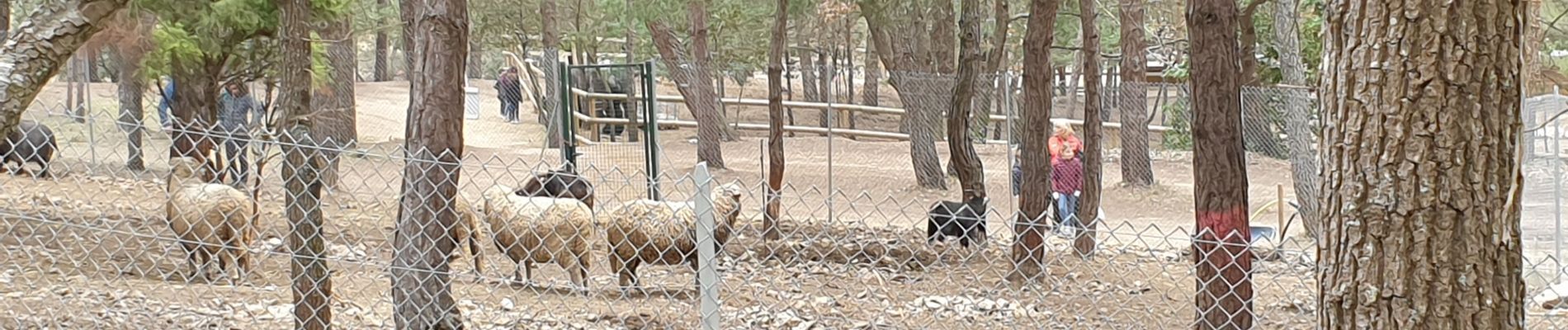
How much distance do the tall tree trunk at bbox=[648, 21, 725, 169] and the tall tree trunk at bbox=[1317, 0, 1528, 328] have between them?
15.3 meters

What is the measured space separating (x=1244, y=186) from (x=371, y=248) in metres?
5.81

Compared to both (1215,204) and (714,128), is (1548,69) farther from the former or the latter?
(1215,204)

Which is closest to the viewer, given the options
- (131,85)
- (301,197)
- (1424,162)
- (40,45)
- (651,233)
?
(1424,162)

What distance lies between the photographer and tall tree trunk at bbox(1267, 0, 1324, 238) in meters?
12.1

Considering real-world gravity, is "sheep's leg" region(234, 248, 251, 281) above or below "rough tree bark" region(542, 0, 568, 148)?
below

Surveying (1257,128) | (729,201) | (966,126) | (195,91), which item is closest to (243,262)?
(729,201)

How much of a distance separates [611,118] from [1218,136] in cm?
1074

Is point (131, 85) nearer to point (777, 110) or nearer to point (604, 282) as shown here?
point (777, 110)

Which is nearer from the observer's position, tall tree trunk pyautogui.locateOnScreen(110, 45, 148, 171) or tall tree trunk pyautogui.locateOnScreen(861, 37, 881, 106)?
tall tree trunk pyautogui.locateOnScreen(110, 45, 148, 171)

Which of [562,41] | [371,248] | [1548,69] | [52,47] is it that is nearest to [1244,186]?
[52,47]

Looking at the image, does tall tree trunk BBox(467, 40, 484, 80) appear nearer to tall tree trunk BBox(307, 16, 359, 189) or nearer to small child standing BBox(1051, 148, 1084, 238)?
tall tree trunk BBox(307, 16, 359, 189)

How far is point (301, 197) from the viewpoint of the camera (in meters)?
4.41

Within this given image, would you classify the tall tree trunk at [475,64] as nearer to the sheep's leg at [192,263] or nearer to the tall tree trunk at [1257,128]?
the tall tree trunk at [1257,128]

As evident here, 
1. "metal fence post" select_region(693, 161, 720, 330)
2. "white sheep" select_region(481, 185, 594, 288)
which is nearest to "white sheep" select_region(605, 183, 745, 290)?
"white sheep" select_region(481, 185, 594, 288)
